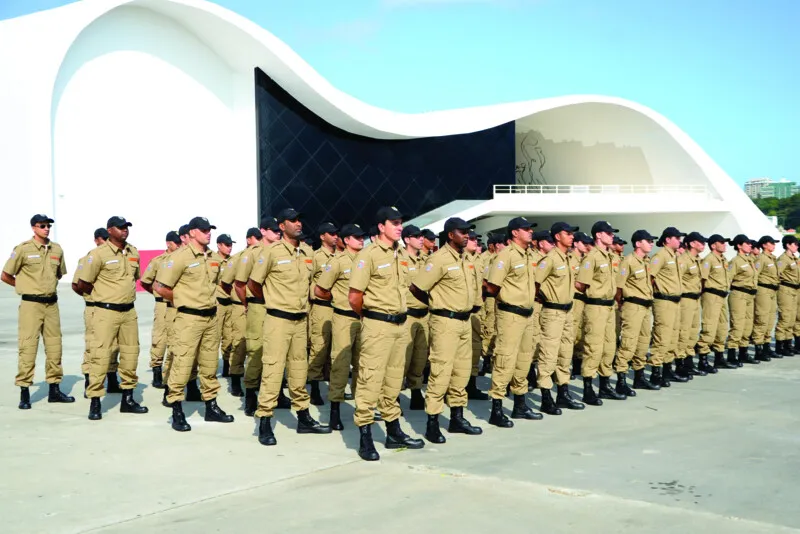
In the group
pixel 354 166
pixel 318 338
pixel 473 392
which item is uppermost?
pixel 354 166

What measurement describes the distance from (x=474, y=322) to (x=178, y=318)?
335cm

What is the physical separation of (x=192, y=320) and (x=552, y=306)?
3.49 m

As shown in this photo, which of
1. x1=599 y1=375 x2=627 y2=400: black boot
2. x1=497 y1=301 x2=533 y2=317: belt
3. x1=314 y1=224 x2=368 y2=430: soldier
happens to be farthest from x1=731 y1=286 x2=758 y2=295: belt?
x1=314 y1=224 x2=368 y2=430: soldier

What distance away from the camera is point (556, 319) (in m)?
8.46

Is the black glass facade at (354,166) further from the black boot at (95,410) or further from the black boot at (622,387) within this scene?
the black boot at (95,410)

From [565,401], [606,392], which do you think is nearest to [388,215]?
[565,401]

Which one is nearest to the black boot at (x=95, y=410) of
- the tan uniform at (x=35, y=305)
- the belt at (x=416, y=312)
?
the tan uniform at (x=35, y=305)

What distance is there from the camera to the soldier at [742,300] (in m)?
11.9

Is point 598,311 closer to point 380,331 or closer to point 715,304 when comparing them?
point 715,304

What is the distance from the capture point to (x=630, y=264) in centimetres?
973

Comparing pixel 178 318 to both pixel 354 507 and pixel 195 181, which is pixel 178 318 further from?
pixel 195 181

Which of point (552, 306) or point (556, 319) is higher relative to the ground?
point (552, 306)

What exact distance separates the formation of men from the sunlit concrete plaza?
0.34 m

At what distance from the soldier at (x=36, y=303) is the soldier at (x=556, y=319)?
4805 millimetres
